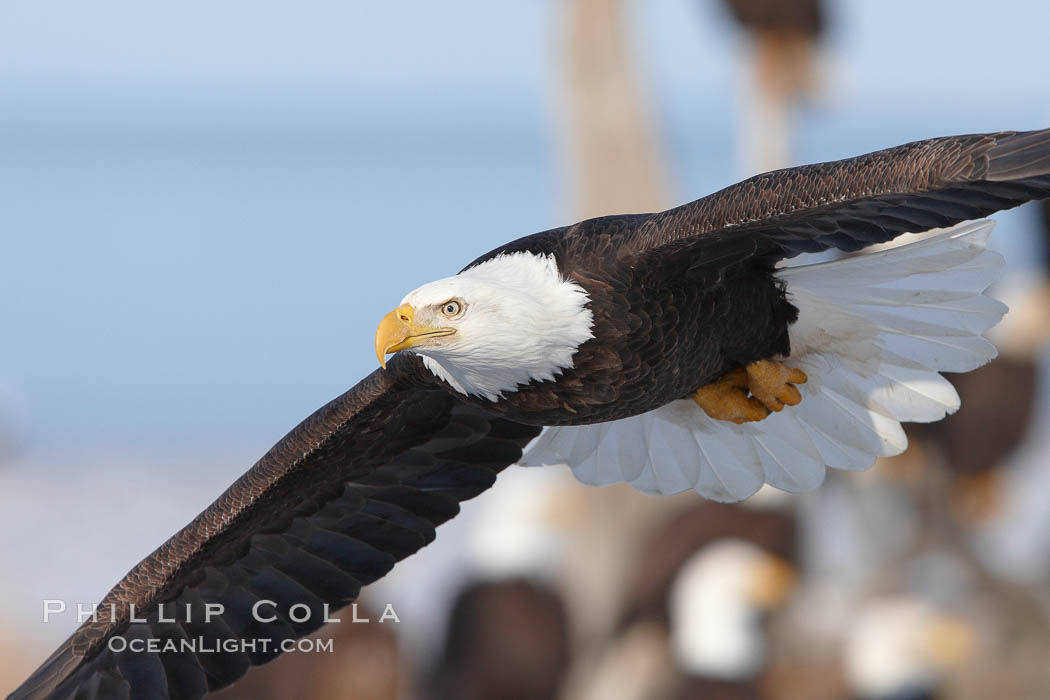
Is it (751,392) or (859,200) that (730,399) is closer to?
(751,392)

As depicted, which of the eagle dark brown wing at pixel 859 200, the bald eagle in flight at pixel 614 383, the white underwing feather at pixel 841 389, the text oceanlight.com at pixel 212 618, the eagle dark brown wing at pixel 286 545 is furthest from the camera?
the text oceanlight.com at pixel 212 618

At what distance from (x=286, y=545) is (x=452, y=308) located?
42.3 inches

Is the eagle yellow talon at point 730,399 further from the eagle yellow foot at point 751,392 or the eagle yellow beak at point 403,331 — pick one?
the eagle yellow beak at point 403,331

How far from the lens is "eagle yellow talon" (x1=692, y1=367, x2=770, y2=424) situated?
330cm

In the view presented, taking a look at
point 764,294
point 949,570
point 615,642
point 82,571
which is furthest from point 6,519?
point 764,294

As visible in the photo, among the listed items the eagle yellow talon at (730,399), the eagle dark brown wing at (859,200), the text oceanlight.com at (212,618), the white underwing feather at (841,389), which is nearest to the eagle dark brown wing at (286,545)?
the text oceanlight.com at (212,618)

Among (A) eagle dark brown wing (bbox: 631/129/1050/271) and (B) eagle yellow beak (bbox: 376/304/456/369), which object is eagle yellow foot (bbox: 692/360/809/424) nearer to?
(A) eagle dark brown wing (bbox: 631/129/1050/271)

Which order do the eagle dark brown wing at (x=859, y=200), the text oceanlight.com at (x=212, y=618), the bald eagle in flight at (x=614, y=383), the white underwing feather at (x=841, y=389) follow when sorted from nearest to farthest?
the eagle dark brown wing at (x=859, y=200), the bald eagle in flight at (x=614, y=383), the white underwing feather at (x=841, y=389), the text oceanlight.com at (x=212, y=618)

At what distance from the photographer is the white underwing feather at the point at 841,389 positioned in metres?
3.22

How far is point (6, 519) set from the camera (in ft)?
35.2

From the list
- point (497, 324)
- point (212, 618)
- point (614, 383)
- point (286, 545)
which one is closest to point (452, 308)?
point (497, 324)

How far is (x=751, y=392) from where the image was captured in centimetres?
332

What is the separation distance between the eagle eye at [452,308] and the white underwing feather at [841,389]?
783 mm

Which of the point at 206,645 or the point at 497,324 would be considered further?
the point at 206,645
